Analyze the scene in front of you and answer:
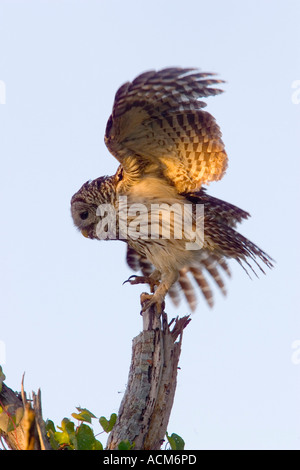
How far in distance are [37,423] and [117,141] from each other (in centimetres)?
304

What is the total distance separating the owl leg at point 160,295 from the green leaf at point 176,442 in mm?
1273

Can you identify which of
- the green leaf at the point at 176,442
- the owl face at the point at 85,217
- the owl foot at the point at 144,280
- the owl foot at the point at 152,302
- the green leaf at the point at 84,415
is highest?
the owl face at the point at 85,217

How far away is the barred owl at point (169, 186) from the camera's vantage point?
16.3 ft

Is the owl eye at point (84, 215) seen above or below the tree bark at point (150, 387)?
above

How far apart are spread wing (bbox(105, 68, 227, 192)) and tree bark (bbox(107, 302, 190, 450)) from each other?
5.51 ft

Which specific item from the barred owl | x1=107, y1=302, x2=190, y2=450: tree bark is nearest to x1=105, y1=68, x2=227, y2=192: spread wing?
the barred owl

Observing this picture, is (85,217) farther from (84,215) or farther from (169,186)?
(169,186)

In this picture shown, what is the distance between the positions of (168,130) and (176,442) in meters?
2.81

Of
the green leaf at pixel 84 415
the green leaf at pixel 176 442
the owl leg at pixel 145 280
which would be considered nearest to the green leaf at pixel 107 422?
the green leaf at pixel 84 415

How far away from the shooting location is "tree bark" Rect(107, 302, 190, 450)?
3.55 metres

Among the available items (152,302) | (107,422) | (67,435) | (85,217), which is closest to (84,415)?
(67,435)

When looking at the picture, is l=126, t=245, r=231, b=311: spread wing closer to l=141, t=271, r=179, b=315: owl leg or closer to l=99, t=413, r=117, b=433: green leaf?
l=141, t=271, r=179, b=315: owl leg

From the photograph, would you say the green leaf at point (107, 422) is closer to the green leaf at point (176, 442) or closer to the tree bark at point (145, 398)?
the tree bark at point (145, 398)
